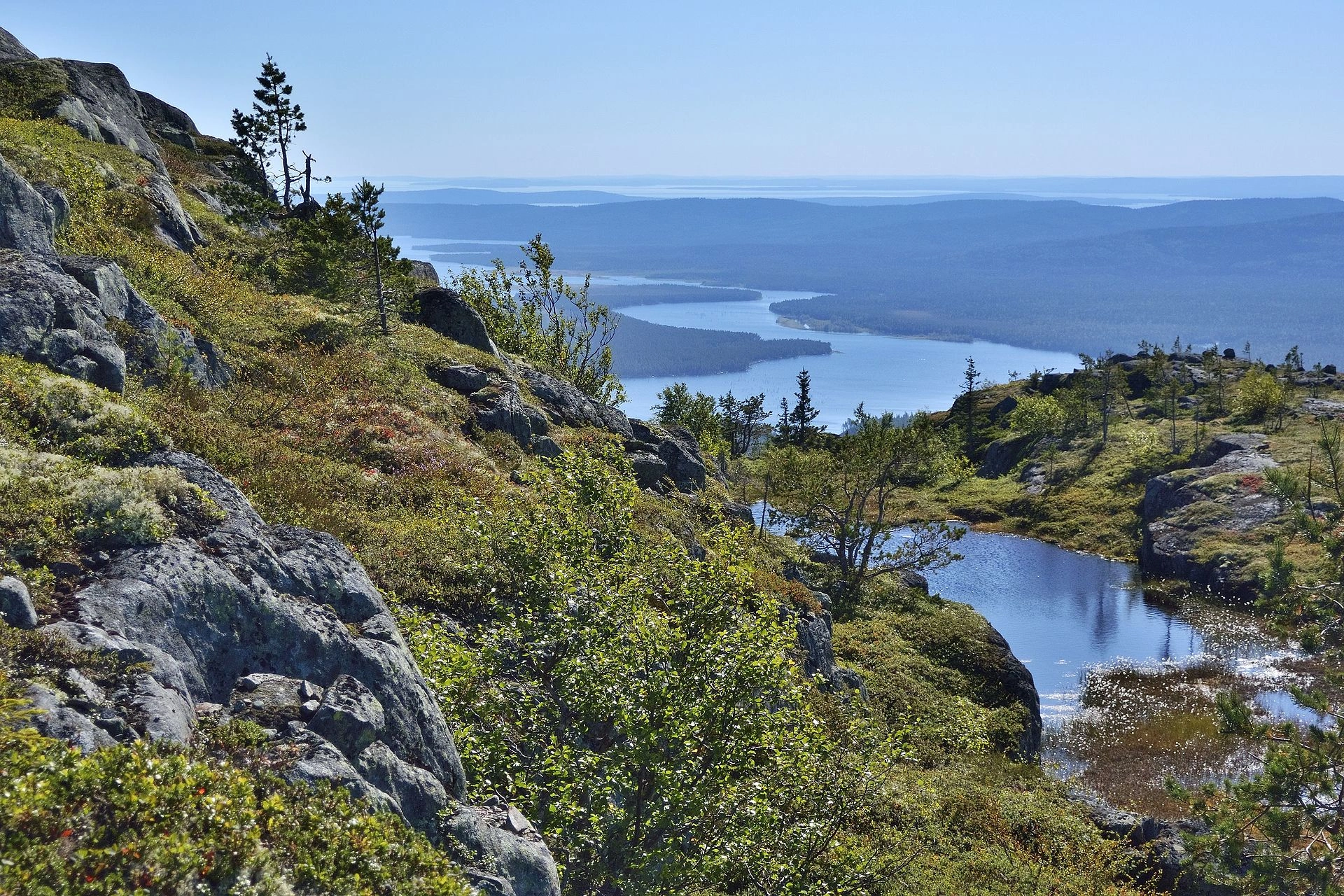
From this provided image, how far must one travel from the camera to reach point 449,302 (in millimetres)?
48219

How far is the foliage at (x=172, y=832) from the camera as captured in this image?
602 cm

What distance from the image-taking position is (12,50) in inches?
2170

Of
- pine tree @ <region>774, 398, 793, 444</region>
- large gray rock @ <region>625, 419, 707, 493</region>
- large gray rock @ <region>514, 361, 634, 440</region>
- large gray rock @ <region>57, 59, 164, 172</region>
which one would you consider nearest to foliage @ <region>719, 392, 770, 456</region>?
pine tree @ <region>774, 398, 793, 444</region>

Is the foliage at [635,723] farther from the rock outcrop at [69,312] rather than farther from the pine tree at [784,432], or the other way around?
the pine tree at [784,432]

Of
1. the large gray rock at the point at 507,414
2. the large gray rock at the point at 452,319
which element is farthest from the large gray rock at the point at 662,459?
the large gray rock at the point at 452,319

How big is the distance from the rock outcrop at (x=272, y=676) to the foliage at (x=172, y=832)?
856mm

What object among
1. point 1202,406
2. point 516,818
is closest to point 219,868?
point 516,818

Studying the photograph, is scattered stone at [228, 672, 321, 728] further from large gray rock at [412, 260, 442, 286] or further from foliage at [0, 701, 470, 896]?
large gray rock at [412, 260, 442, 286]

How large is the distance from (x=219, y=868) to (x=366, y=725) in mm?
3196

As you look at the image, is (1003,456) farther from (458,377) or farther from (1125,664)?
(458,377)

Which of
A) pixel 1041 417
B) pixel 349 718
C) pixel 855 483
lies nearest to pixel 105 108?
pixel 855 483

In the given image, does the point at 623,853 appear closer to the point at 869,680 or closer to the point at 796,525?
the point at 869,680

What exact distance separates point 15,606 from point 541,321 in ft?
202

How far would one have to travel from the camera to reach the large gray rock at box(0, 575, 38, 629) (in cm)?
845
